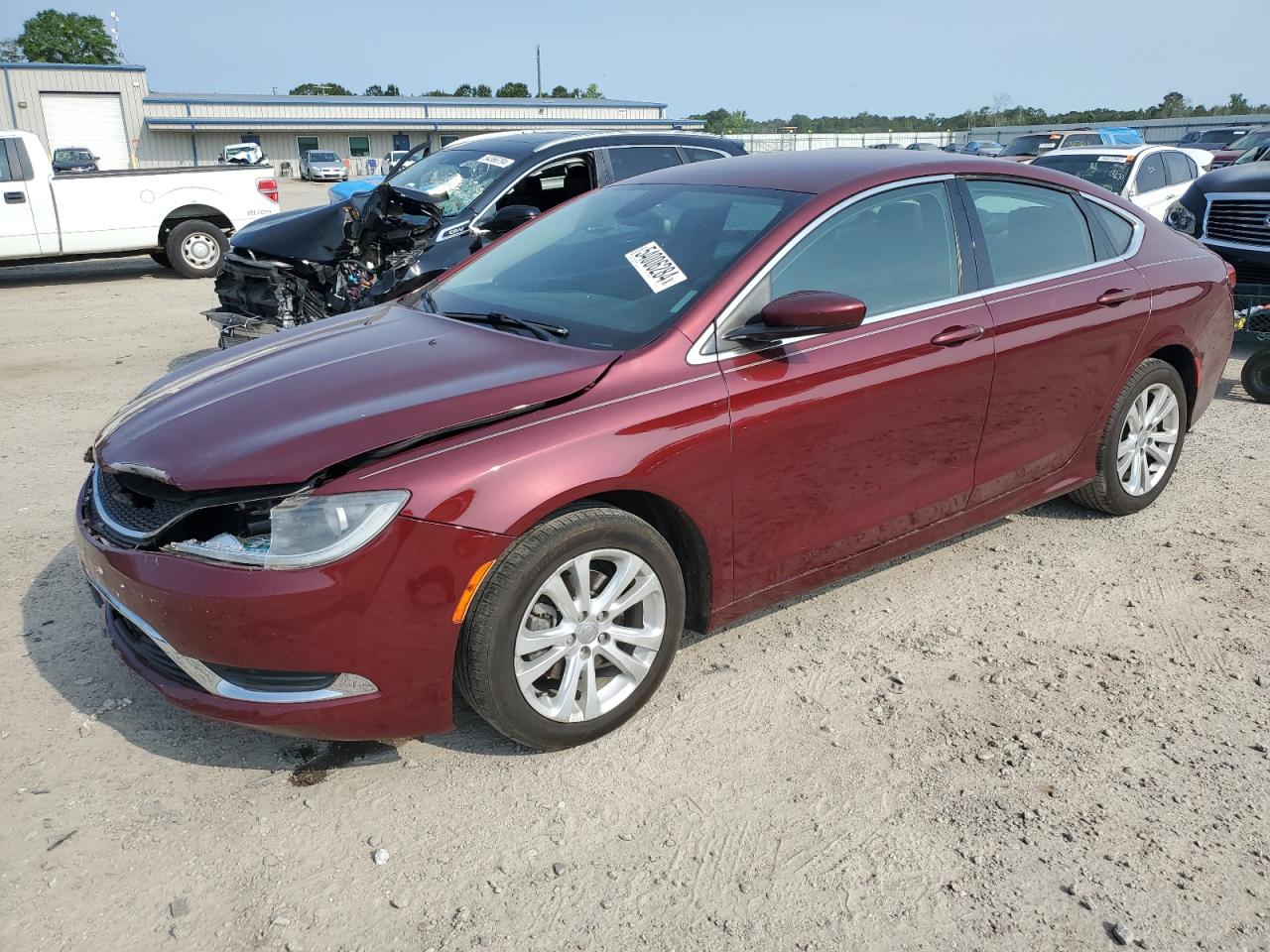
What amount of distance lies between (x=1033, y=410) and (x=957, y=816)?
6.26 feet

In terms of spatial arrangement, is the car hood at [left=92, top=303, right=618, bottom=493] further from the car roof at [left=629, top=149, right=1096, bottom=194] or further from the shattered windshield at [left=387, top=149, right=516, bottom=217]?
the shattered windshield at [left=387, top=149, right=516, bottom=217]

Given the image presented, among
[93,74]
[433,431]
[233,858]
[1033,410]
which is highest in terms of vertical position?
[93,74]

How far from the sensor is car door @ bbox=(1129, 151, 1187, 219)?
12156 mm

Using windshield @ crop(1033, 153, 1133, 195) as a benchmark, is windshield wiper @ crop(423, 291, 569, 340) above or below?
below

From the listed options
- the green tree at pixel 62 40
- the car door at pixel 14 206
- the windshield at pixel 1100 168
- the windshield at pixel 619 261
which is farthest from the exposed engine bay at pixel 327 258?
the green tree at pixel 62 40

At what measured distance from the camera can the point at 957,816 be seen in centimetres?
278

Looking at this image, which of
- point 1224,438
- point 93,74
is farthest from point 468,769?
point 93,74

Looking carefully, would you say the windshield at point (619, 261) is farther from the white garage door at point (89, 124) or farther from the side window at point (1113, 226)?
the white garage door at point (89, 124)

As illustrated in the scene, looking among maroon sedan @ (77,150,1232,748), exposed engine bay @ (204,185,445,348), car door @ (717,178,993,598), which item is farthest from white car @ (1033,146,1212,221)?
car door @ (717,178,993,598)

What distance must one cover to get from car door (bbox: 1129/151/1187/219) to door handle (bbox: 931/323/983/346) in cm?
988

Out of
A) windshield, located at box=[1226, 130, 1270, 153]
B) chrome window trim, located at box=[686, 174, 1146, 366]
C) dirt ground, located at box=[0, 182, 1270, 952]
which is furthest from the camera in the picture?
windshield, located at box=[1226, 130, 1270, 153]

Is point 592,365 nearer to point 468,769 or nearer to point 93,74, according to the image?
point 468,769

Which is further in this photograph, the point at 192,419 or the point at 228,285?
the point at 228,285

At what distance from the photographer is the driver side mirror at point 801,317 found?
3.11 m
